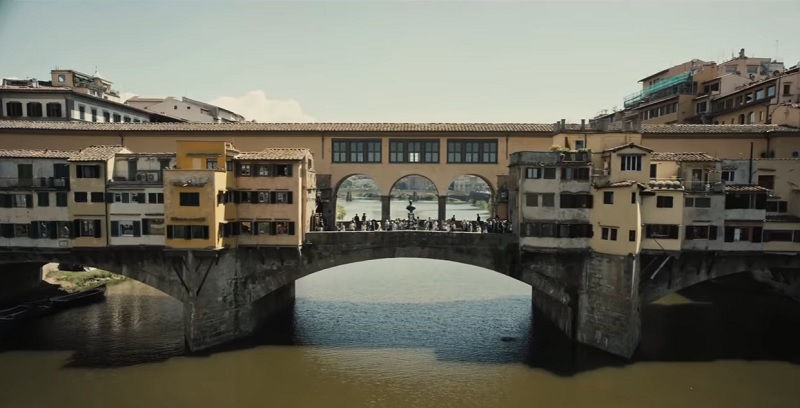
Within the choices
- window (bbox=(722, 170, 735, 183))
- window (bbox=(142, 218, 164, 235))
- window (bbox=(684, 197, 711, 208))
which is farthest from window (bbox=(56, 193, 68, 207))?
window (bbox=(722, 170, 735, 183))

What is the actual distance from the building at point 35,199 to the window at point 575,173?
30780 mm

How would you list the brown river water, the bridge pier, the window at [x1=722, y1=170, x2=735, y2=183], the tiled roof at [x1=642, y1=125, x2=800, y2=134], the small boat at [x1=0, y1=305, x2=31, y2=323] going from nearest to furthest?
1. the brown river water
2. the bridge pier
3. the window at [x1=722, y1=170, x2=735, y2=183]
4. the small boat at [x1=0, y1=305, x2=31, y2=323]
5. the tiled roof at [x1=642, y1=125, x2=800, y2=134]

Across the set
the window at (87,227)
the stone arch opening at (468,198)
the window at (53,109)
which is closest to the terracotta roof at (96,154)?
the window at (87,227)

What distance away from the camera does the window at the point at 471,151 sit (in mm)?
36062

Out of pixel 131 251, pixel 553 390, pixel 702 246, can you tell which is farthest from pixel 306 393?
pixel 702 246

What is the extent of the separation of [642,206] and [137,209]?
3072cm

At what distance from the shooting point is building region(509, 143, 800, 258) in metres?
28.6

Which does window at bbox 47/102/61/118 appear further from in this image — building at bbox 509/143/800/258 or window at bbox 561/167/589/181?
window at bbox 561/167/589/181

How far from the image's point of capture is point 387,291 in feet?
139

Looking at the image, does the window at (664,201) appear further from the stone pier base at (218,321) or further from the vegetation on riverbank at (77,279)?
the vegetation on riverbank at (77,279)

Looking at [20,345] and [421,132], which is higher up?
[421,132]

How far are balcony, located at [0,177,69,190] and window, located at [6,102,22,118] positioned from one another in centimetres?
1366

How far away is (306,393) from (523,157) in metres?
18.5

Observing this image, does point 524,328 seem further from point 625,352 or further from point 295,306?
point 295,306
